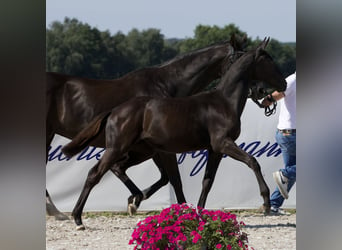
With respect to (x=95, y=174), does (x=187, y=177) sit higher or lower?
lower

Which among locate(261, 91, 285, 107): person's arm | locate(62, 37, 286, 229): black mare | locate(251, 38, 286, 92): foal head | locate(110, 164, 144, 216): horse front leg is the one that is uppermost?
locate(251, 38, 286, 92): foal head

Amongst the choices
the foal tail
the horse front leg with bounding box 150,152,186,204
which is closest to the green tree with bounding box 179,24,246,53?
the horse front leg with bounding box 150,152,186,204

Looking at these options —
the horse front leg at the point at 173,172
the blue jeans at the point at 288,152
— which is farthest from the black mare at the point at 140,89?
the blue jeans at the point at 288,152

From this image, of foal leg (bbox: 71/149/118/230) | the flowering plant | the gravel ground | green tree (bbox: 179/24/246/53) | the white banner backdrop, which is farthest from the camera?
green tree (bbox: 179/24/246/53)

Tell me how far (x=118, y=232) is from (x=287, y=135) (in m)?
2.27

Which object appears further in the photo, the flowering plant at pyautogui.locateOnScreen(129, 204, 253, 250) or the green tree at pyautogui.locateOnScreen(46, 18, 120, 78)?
the green tree at pyautogui.locateOnScreen(46, 18, 120, 78)

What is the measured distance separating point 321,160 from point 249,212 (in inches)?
253

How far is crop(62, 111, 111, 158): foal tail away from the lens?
6.54 meters

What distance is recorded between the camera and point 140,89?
7164 mm

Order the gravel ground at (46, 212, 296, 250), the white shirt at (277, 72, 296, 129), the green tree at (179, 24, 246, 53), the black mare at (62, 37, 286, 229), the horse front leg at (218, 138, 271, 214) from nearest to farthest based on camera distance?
the gravel ground at (46, 212, 296, 250) < the horse front leg at (218, 138, 271, 214) < the black mare at (62, 37, 286, 229) < the white shirt at (277, 72, 296, 129) < the green tree at (179, 24, 246, 53)

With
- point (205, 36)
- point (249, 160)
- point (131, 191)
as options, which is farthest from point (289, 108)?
point (205, 36)

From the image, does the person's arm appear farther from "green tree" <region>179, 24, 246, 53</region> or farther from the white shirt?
"green tree" <region>179, 24, 246, 53</region>

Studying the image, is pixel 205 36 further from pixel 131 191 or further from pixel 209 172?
pixel 209 172

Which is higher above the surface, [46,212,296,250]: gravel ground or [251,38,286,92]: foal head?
[251,38,286,92]: foal head
